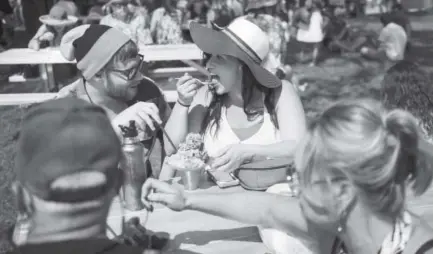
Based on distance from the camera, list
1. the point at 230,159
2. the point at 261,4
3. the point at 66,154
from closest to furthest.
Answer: the point at 66,154
the point at 230,159
the point at 261,4

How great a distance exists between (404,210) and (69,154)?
3.22ft

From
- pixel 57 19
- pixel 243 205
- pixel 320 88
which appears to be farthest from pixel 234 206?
pixel 57 19

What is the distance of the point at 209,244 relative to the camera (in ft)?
5.81

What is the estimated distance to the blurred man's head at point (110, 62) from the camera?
2.38m

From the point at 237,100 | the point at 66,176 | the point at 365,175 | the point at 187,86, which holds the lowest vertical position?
the point at 237,100

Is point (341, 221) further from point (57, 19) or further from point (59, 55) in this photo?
point (57, 19)

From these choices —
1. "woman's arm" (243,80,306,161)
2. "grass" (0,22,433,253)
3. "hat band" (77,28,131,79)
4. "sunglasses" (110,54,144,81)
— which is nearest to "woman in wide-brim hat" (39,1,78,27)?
"grass" (0,22,433,253)

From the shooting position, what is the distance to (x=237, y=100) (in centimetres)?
259

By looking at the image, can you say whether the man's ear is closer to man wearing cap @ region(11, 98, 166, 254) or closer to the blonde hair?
man wearing cap @ region(11, 98, 166, 254)

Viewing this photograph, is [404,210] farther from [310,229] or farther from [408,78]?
[408,78]

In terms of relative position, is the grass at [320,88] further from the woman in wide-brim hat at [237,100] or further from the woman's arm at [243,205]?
the woman's arm at [243,205]

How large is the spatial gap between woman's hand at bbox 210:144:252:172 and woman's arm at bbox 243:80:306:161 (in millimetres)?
75

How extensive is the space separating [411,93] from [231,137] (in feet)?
3.16

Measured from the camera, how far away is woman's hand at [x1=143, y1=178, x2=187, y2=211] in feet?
5.40
